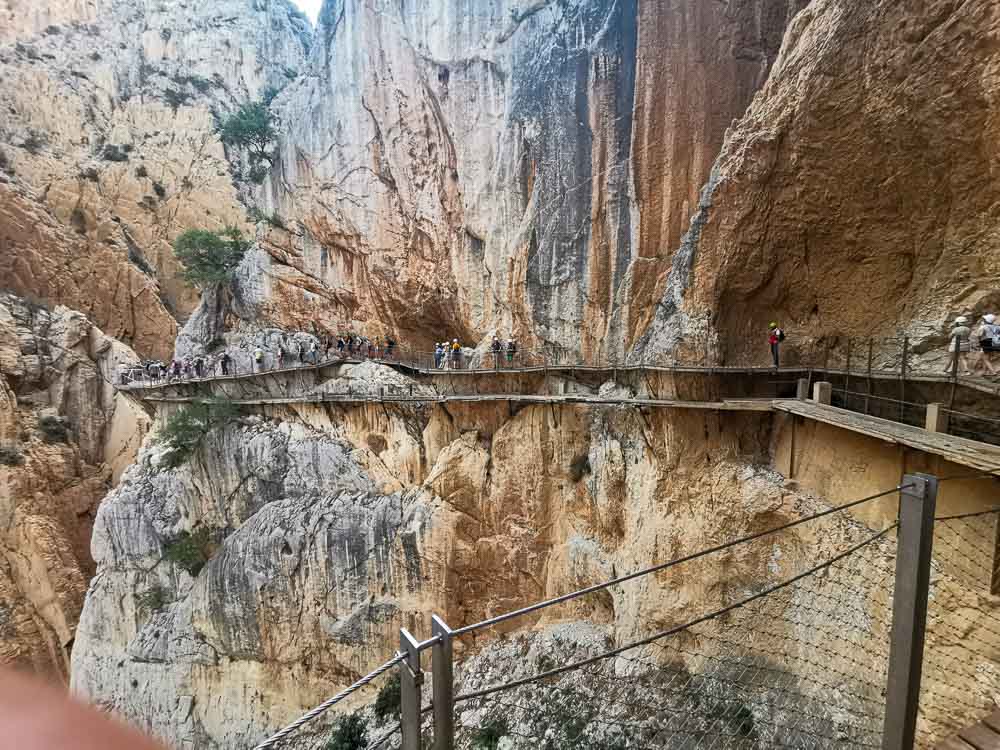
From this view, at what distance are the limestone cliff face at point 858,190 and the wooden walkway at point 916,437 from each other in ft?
6.44

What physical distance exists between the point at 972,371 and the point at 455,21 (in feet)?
50.1

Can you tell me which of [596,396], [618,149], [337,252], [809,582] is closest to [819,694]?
[809,582]

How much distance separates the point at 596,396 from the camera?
10000 millimetres

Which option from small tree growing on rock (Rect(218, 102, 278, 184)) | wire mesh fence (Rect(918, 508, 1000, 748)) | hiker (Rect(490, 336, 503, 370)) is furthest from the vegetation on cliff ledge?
wire mesh fence (Rect(918, 508, 1000, 748))

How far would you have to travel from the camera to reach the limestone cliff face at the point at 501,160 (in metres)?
9.66

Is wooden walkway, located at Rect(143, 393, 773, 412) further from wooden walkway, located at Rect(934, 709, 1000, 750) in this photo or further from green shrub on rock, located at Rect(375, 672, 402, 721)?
green shrub on rock, located at Rect(375, 672, 402, 721)

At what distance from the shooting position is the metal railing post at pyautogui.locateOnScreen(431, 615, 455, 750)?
1.83 metres

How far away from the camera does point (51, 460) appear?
18438mm

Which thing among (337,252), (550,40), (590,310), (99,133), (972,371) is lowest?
(972,371)

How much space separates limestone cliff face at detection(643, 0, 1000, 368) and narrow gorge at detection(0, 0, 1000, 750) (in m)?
0.05

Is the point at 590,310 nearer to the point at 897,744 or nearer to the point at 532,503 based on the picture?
the point at 532,503

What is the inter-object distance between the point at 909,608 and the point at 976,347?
5693 millimetres

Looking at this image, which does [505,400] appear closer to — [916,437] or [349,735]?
[916,437]

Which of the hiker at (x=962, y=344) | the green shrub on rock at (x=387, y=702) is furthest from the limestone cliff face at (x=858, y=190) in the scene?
the green shrub on rock at (x=387, y=702)
